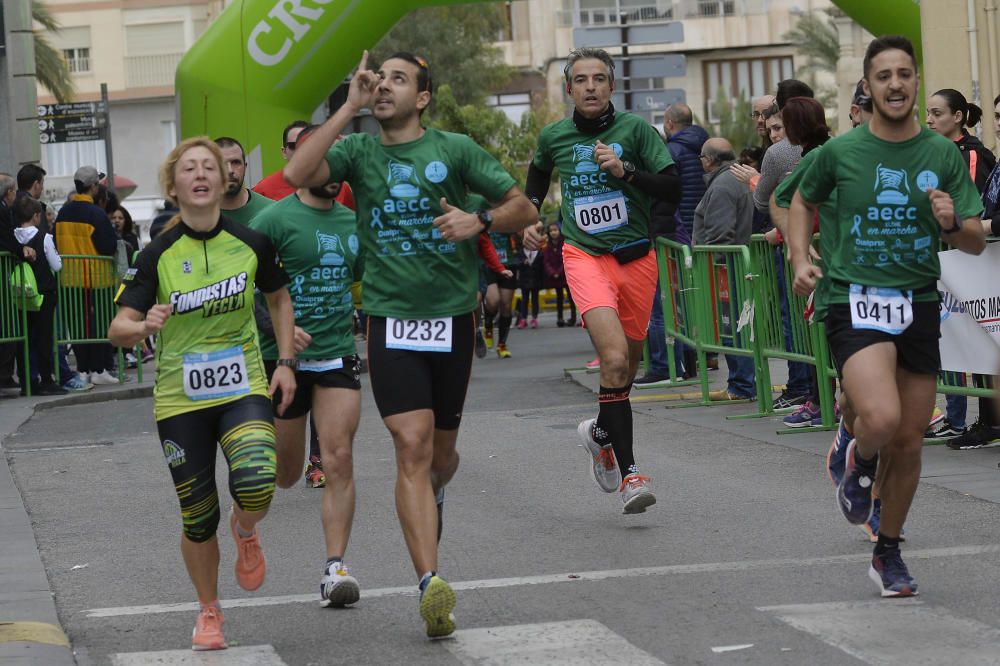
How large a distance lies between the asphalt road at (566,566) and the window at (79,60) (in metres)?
57.9

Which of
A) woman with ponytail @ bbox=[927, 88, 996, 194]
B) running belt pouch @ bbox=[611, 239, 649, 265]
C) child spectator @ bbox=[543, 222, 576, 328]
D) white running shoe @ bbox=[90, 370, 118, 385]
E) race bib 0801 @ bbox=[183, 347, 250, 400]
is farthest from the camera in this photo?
child spectator @ bbox=[543, 222, 576, 328]

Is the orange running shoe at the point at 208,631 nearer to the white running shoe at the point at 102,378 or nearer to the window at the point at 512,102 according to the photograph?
the white running shoe at the point at 102,378

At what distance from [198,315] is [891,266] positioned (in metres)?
2.47

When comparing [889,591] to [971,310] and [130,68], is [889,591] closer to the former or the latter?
[971,310]

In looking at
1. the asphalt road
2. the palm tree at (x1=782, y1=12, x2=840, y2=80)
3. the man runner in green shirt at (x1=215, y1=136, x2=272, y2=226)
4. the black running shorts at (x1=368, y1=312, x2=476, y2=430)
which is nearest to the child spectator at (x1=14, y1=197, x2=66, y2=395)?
the asphalt road

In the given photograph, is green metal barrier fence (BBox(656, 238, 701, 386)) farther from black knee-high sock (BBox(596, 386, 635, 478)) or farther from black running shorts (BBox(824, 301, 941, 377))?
black running shorts (BBox(824, 301, 941, 377))

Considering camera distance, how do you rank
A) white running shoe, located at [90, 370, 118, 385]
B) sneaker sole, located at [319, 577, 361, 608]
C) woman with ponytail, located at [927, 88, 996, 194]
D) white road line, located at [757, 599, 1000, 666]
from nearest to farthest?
white road line, located at [757, 599, 1000, 666]
sneaker sole, located at [319, 577, 361, 608]
woman with ponytail, located at [927, 88, 996, 194]
white running shoe, located at [90, 370, 118, 385]

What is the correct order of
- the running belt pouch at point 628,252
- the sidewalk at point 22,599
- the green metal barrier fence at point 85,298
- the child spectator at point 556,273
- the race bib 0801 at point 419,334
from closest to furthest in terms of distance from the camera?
the sidewalk at point 22,599, the race bib 0801 at point 419,334, the running belt pouch at point 628,252, the green metal barrier fence at point 85,298, the child spectator at point 556,273

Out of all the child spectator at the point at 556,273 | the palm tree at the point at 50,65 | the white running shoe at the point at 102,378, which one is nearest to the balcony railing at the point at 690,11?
the palm tree at the point at 50,65

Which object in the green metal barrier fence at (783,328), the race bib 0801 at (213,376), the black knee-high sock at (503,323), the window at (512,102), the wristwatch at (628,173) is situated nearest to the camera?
the race bib 0801 at (213,376)

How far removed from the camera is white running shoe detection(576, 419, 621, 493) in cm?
845

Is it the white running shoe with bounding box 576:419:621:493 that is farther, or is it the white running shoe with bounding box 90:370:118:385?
the white running shoe with bounding box 90:370:118:385

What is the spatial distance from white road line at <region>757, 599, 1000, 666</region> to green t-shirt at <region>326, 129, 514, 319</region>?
1.64m

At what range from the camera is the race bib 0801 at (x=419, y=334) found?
20.8ft
